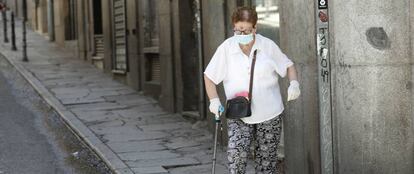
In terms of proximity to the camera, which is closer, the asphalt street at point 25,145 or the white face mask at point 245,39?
the white face mask at point 245,39

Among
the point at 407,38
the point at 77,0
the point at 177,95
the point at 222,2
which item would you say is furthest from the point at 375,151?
the point at 77,0

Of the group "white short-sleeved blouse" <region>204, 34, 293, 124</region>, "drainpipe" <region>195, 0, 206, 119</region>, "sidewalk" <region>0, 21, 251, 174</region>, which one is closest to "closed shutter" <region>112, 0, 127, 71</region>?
"sidewalk" <region>0, 21, 251, 174</region>

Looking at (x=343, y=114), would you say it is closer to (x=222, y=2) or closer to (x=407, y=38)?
(x=407, y=38)

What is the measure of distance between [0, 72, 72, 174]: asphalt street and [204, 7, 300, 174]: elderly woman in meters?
3.09

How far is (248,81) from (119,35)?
10.6 meters

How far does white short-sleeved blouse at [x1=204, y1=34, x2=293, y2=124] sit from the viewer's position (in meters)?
5.31

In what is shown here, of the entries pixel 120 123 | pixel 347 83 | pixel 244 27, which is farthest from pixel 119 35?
pixel 244 27

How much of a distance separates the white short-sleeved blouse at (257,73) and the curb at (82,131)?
8.45 ft

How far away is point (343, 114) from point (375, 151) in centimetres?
44

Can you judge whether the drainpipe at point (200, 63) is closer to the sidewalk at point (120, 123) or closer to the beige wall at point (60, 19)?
the sidewalk at point (120, 123)

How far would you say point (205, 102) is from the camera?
34.6 ft

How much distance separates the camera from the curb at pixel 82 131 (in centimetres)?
792

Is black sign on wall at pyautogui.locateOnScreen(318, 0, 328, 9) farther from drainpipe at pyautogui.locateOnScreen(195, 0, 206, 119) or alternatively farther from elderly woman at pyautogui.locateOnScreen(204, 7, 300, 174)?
drainpipe at pyautogui.locateOnScreen(195, 0, 206, 119)

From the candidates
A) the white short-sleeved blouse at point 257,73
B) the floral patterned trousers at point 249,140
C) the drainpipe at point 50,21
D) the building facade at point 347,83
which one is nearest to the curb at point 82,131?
the building facade at point 347,83
